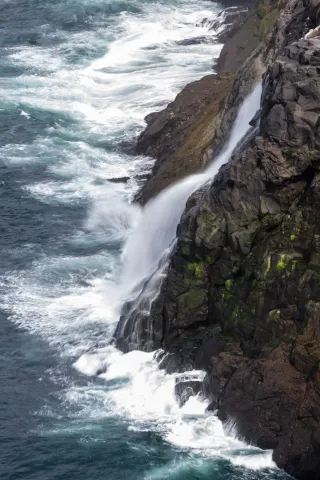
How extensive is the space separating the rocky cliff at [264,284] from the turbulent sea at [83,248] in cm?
122

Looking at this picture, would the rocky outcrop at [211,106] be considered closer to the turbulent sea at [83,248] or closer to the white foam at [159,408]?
the turbulent sea at [83,248]

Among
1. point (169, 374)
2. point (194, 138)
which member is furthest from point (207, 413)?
point (194, 138)

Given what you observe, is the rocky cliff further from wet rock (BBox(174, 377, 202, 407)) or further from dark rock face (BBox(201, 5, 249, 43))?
dark rock face (BBox(201, 5, 249, 43))

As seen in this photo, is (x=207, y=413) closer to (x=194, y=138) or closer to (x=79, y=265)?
(x=79, y=265)

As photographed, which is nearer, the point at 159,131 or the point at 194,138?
the point at 194,138

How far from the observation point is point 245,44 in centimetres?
6662

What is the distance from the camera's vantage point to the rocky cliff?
3475 cm

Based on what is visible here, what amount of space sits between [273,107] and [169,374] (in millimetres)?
10877

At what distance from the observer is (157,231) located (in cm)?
4862

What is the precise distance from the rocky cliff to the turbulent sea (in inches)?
47.9

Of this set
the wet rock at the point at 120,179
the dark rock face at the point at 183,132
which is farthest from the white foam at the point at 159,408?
the wet rock at the point at 120,179

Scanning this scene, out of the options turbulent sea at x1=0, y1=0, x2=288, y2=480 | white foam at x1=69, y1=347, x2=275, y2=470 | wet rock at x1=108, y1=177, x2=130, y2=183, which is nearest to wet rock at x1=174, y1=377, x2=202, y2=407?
white foam at x1=69, y1=347, x2=275, y2=470

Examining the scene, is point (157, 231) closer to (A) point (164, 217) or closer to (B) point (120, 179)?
(A) point (164, 217)

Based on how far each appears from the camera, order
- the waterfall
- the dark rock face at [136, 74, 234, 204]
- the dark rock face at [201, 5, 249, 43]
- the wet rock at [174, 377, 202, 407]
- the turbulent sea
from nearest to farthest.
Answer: the turbulent sea → the wet rock at [174, 377, 202, 407] → the waterfall → the dark rock face at [136, 74, 234, 204] → the dark rock face at [201, 5, 249, 43]
